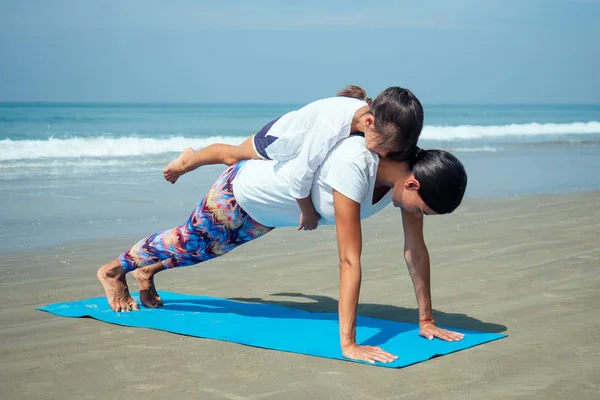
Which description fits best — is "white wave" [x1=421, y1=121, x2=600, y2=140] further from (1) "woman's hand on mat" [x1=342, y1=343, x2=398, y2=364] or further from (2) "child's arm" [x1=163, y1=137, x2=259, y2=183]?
(1) "woman's hand on mat" [x1=342, y1=343, x2=398, y2=364]

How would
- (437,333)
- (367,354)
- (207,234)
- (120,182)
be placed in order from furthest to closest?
(120,182)
(207,234)
(437,333)
(367,354)

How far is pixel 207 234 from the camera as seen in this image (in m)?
4.38

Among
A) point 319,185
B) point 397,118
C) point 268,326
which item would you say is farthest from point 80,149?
point 397,118

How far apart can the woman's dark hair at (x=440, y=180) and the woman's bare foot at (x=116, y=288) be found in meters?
2.08

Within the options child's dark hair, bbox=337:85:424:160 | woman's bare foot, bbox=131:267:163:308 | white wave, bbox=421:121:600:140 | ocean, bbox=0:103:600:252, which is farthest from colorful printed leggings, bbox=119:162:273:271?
white wave, bbox=421:121:600:140

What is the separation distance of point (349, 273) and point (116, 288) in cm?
177

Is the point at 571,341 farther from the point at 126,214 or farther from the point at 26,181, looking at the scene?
the point at 26,181

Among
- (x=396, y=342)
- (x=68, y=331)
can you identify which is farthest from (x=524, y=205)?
(x=68, y=331)

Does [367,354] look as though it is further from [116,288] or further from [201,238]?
[116,288]

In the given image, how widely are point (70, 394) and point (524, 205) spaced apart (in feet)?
22.4

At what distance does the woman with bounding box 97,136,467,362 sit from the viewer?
3527 millimetres

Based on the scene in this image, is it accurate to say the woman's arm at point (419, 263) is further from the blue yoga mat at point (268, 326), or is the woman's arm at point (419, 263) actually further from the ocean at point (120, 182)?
the ocean at point (120, 182)

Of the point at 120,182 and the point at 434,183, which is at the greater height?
the point at 434,183

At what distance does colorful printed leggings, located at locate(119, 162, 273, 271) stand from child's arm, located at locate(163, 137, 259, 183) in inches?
2.3
